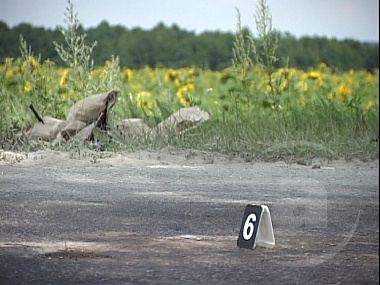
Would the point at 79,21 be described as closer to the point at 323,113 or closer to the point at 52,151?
the point at 52,151

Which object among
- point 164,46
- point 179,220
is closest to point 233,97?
point 164,46

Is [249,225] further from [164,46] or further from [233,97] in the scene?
[164,46]

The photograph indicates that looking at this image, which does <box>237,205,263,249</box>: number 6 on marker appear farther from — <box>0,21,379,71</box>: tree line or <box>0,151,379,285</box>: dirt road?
<box>0,21,379,71</box>: tree line

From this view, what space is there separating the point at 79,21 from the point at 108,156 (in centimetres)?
31

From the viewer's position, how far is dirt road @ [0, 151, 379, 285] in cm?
246

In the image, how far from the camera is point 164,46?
8.68 ft

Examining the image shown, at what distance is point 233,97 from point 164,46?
0.19 metres

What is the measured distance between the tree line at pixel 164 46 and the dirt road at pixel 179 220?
209mm

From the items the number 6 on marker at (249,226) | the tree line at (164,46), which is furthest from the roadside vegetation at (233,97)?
the number 6 on marker at (249,226)

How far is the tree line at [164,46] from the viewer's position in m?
2.51

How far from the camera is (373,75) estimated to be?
7.86 feet

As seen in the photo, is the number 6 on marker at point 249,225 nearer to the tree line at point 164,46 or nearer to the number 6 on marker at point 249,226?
the number 6 on marker at point 249,226

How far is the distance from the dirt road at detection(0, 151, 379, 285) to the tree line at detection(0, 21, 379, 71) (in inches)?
8.2

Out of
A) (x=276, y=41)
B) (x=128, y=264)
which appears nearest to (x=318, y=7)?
(x=276, y=41)
